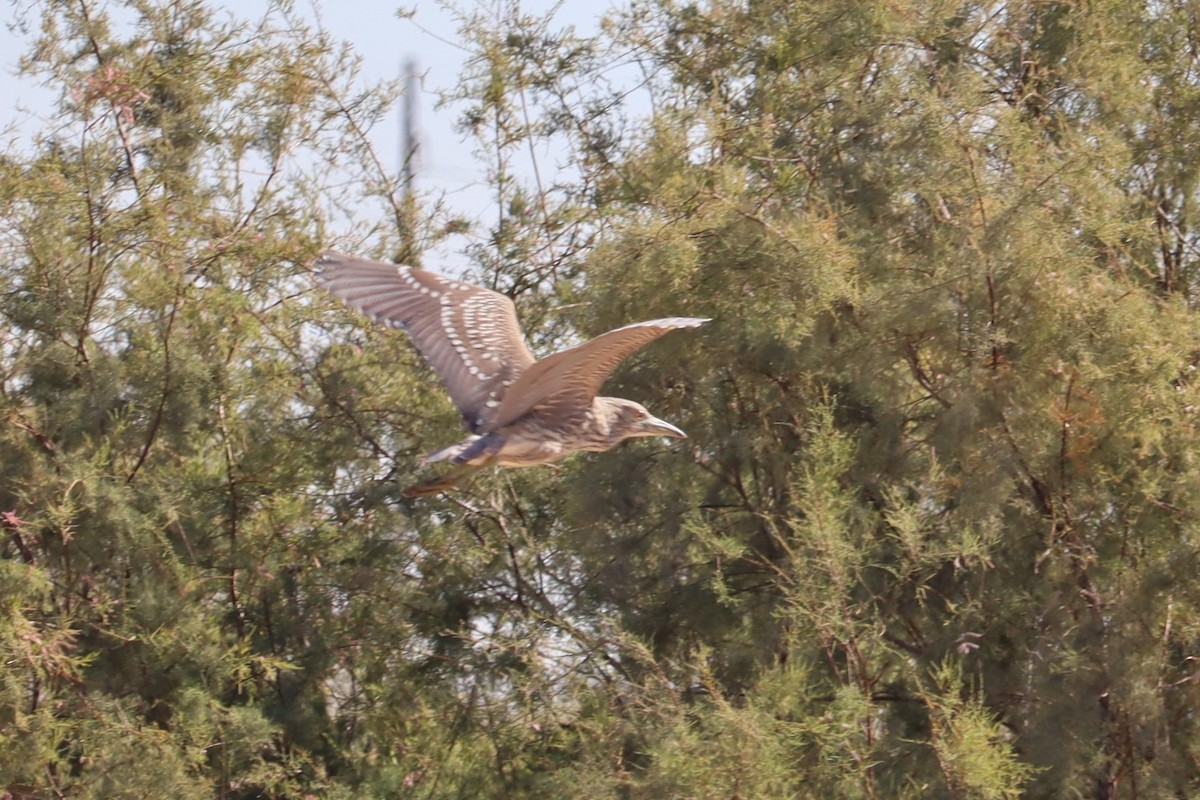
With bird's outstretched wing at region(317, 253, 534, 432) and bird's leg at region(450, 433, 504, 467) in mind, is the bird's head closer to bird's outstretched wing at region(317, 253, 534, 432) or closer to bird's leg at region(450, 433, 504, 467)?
bird's outstretched wing at region(317, 253, 534, 432)

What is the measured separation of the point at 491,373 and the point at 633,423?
0.56 m

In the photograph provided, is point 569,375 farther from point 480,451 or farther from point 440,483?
point 440,483

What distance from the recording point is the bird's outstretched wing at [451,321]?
6340mm

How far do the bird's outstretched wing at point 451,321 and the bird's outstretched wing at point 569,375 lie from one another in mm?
116

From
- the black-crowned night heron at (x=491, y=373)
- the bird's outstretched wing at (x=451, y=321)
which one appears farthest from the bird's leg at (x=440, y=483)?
the bird's outstretched wing at (x=451, y=321)

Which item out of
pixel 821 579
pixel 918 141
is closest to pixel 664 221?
pixel 918 141

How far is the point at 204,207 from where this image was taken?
7.85 metres

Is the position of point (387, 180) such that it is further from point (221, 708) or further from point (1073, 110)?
point (1073, 110)

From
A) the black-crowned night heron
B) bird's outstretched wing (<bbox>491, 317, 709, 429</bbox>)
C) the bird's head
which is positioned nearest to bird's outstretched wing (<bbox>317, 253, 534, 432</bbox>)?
the black-crowned night heron

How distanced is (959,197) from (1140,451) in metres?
1.18

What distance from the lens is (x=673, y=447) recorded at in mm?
7590

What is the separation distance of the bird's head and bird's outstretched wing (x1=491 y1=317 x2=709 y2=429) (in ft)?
0.90

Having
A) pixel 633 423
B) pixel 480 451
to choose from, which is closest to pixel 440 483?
pixel 480 451

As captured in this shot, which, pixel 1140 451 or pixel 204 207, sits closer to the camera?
pixel 1140 451
